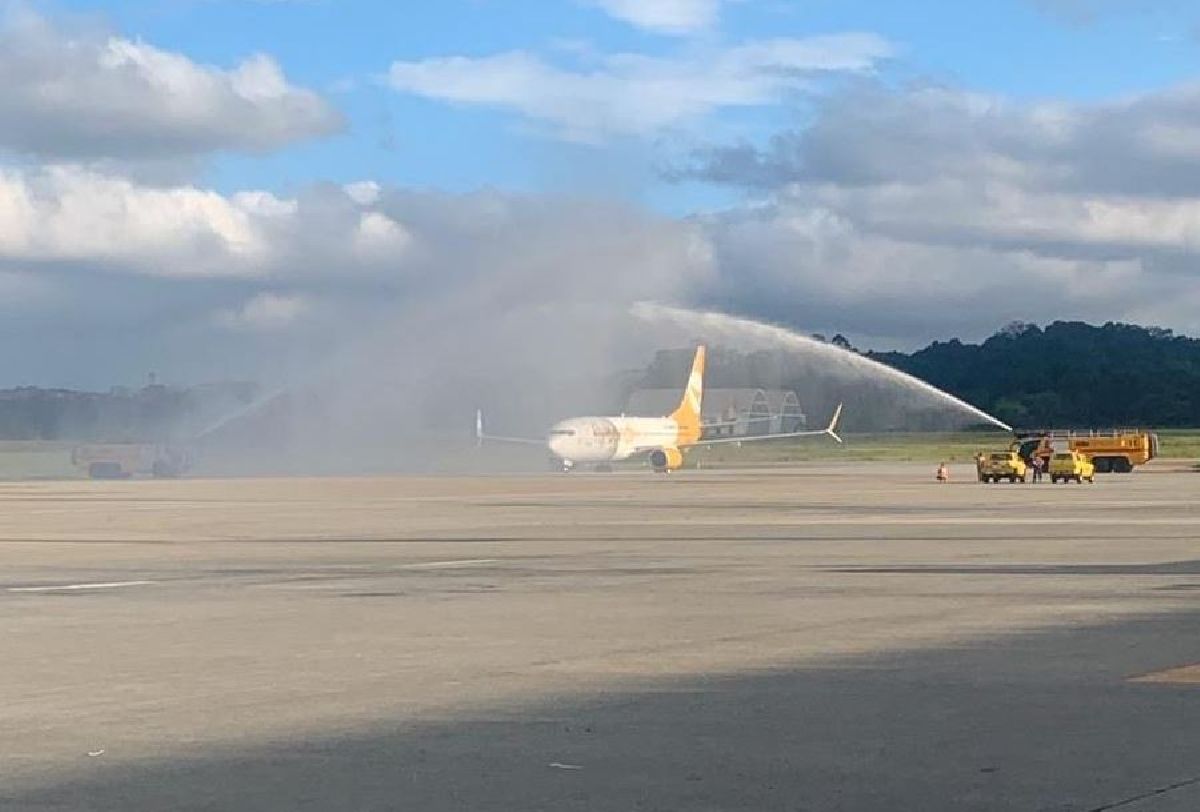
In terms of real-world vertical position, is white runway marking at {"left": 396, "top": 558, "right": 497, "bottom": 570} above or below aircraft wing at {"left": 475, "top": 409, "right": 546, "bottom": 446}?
below

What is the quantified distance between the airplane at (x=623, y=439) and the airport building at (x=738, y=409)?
A: 875 centimetres

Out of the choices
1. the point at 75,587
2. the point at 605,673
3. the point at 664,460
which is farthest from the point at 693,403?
the point at 605,673

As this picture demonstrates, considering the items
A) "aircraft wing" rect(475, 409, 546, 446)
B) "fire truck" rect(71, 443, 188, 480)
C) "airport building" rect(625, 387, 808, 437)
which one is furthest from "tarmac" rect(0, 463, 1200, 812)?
"airport building" rect(625, 387, 808, 437)

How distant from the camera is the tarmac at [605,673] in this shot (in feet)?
38.5

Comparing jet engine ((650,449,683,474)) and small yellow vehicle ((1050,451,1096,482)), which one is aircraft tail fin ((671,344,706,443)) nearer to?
jet engine ((650,449,683,474))

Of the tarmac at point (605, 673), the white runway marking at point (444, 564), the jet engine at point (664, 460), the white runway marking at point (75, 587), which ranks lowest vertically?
the tarmac at point (605, 673)

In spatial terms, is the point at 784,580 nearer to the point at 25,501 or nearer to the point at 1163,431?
the point at 25,501

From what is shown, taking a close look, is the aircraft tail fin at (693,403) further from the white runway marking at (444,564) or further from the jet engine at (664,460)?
the white runway marking at (444,564)

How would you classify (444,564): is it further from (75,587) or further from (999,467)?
(999,467)

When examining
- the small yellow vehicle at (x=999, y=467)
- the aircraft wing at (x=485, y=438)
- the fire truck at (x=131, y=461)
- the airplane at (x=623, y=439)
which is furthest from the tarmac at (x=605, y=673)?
the aircraft wing at (x=485, y=438)

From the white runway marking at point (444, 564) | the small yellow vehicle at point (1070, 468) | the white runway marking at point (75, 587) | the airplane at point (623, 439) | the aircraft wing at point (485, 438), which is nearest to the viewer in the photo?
the white runway marking at point (75, 587)

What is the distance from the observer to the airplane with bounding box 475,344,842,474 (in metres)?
106

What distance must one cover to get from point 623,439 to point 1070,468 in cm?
2987

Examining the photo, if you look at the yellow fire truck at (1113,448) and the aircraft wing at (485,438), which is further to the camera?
the aircraft wing at (485,438)
